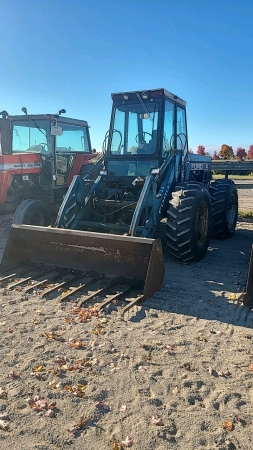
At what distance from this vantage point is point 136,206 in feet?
21.2

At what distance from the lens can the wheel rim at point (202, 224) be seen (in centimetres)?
729

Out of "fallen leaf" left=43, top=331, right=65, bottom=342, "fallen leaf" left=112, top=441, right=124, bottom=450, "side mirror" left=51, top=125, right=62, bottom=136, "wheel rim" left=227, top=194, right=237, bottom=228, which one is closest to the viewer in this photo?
"fallen leaf" left=112, top=441, right=124, bottom=450

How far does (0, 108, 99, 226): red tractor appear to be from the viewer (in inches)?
381

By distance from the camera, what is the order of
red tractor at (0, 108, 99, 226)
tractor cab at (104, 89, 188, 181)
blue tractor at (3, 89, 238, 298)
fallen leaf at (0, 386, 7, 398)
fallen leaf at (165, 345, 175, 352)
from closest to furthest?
fallen leaf at (0, 386, 7, 398)
fallen leaf at (165, 345, 175, 352)
blue tractor at (3, 89, 238, 298)
tractor cab at (104, 89, 188, 181)
red tractor at (0, 108, 99, 226)

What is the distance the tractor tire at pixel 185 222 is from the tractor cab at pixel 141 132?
97 cm

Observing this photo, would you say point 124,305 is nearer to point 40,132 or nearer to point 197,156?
point 197,156

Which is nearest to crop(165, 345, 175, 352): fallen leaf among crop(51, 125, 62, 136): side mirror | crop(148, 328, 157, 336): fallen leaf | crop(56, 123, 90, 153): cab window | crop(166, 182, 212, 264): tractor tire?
crop(148, 328, 157, 336): fallen leaf

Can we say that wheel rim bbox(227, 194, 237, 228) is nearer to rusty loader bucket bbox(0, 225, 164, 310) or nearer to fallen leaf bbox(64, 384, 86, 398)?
rusty loader bucket bbox(0, 225, 164, 310)

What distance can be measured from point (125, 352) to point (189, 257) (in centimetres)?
309

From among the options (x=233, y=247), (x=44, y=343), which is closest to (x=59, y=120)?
(x=233, y=247)

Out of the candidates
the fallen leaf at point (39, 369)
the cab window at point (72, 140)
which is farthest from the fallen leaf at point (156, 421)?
the cab window at point (72, 140)

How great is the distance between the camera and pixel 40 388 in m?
3.42

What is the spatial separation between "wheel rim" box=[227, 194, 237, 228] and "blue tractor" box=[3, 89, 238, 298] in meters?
0.54

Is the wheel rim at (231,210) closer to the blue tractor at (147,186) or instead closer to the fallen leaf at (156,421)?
the blue tractor at (147,186)
